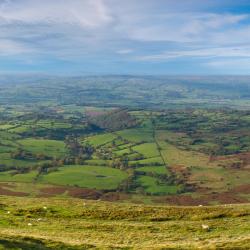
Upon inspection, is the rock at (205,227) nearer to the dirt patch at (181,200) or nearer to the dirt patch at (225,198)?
the dirt patch at (181,200)

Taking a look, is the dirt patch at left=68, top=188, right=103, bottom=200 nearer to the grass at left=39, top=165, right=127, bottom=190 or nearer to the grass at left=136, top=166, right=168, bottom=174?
the grass at left=39, top=165, right=127, bottom=190

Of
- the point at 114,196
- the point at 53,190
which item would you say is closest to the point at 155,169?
the point at 114,196

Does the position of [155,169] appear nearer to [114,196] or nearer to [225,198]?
[114,196]

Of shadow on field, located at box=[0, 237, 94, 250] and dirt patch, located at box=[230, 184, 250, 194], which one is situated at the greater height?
shadow on field, located at box=[0, 237, 94, 250]

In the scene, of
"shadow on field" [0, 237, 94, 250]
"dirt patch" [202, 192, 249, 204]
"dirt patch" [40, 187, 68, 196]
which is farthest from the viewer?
"dirt patch" [40, 187, 68, 196]

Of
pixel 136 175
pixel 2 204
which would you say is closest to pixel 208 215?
pixel 2 204

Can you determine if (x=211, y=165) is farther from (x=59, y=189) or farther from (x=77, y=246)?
(x=77, y=246)

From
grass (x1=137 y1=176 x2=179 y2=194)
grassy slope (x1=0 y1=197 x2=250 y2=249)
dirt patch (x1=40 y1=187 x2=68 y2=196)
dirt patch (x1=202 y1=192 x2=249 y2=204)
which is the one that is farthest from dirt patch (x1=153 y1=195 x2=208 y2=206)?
grassy slope (x1=0 y1=197 x2=250 y2=249)
